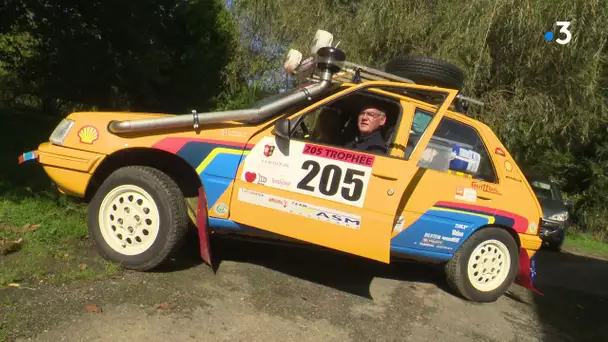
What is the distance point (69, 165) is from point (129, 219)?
2.23 ft

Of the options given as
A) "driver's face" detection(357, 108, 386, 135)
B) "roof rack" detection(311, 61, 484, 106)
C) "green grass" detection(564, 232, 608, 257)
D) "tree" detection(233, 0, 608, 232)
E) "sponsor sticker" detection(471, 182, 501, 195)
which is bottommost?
"green grass" detection(564, 232, 608, 257)

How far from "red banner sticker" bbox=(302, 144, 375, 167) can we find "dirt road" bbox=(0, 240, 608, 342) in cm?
124

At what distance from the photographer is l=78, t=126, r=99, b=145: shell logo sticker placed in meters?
4.36

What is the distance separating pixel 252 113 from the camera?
4332mm

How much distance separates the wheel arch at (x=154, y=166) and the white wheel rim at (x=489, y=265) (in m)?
2.85

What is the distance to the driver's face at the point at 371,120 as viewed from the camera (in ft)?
16.4

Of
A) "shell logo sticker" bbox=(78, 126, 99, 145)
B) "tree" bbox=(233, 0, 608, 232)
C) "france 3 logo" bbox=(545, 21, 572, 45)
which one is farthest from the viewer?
"tree" bbox=(233, 0, 608, 232)

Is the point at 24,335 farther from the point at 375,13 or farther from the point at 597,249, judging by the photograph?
the point at 597,249

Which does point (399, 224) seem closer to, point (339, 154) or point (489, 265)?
point (339, 154)

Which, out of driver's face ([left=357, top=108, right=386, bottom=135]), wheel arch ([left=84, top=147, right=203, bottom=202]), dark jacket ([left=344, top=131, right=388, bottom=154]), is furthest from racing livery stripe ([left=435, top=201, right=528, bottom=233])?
wheel arch ([left=84, top=147, right=203, bottom=202])

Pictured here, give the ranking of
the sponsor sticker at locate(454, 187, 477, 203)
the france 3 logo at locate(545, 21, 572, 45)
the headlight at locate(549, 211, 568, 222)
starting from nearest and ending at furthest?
the sponsor sticker at locate(454, 187, 477, 203) → the france 3 logo at locate(545, 21, 572, 45) → the headlight at locate(549, 211, 568, 222)

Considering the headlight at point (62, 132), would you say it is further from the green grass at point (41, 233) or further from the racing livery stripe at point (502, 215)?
the racing livery stripe at point (502, 215)

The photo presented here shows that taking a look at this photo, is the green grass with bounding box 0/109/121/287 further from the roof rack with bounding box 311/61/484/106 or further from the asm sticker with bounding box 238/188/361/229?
the roof rack with bounding box 311/61/484/106

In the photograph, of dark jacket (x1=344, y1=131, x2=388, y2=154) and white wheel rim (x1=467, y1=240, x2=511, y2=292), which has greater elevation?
dark jacket (x1=344, y1=131, x2=388, y2=154)
